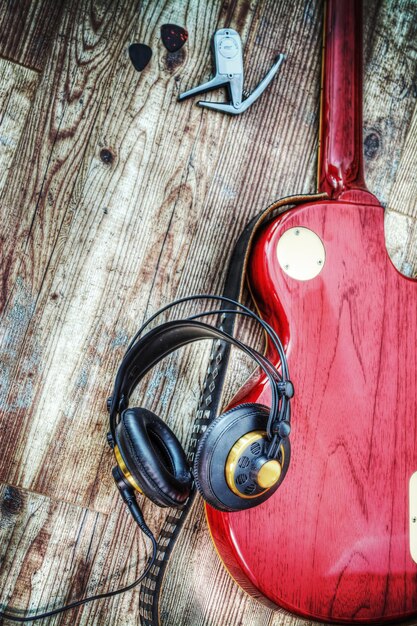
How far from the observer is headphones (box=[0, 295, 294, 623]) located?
2.42 feet

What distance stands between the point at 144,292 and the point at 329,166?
45 cm

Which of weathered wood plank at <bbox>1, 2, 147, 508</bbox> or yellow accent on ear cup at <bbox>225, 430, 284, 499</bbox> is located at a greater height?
weathered wood plank at <bbox>1, 2, 147, 508</bbox>

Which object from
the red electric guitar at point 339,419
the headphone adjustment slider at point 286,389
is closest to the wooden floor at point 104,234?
the red electric guitar at point 339,419

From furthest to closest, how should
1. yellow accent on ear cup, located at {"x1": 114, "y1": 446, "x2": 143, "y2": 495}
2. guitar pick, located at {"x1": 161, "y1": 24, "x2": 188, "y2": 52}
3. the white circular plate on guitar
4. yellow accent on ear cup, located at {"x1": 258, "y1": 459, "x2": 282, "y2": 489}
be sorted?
1. guitar pick, located at {"x1": 161, "y1": 24, "x2": 188, "y2": 52}
2. the white circular plate on guitar
3. yellow accent on ear cup, located at {"x1": 114, "y1": 446, "x2": 143, "y2": 495}
4. yellow accent on ear cup, located at {"x1": 258, "y1": 459, "x2": 282, "y2": 489}

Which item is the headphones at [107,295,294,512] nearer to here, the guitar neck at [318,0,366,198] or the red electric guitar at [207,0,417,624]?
the red electric guitar at [207,0,417,624]

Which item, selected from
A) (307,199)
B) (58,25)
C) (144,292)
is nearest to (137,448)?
(144,292)

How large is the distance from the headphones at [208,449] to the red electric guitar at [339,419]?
129 mm

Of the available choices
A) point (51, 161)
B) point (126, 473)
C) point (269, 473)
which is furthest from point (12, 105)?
point (269, 473)

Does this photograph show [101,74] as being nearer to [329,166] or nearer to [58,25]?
[58,25]

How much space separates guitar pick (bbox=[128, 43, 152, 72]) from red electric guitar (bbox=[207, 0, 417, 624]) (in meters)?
0.41

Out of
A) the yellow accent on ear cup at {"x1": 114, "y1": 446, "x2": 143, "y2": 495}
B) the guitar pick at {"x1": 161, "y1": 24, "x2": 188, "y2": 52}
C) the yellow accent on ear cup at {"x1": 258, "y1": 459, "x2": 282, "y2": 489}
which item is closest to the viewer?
the yellow accent on ear cup at {"x1": 258, "y1": 459, "x2": 282, "y2": 489}

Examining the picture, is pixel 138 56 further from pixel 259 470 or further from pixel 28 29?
pixel 259 470

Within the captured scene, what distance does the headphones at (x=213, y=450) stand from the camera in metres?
0.74

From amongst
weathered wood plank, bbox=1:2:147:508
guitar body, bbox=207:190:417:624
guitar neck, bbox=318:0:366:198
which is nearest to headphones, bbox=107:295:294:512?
guitar body, bbox=207:190:417:624
